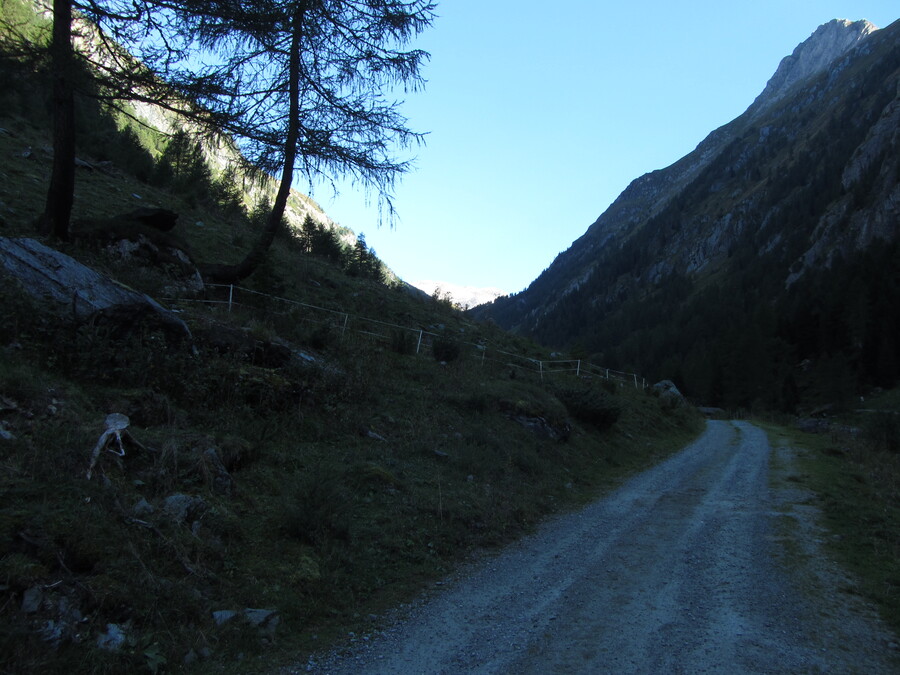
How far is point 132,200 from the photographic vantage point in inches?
784

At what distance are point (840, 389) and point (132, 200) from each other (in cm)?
5839

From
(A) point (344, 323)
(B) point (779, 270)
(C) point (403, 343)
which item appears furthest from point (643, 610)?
(B) point (779, 270)

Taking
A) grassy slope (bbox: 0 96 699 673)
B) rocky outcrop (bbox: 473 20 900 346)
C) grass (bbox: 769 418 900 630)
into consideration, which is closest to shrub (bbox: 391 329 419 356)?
grassy slope (bbox: 0 96 699 673)

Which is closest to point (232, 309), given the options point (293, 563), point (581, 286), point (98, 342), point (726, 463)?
point (98, 342)

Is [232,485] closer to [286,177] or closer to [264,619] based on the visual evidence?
[264,619]

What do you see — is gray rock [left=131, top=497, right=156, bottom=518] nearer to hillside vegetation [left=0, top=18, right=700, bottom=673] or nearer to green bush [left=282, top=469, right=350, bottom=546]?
hillside vegetation [left=0, top=18, right=700, bottom=673]

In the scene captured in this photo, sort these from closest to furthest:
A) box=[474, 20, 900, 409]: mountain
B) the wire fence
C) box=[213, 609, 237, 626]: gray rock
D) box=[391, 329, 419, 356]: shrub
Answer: box=[213, 609, 237, 626]: gray rock, the wire fence, box=[391, 329, 419, 356]: shrub, box=[474, 20, 900, 409]: mountain

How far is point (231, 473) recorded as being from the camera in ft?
20.8

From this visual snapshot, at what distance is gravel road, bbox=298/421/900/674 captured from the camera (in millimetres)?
4082

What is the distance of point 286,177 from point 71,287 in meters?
7.26

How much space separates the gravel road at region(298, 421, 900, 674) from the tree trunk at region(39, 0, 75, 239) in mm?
11623

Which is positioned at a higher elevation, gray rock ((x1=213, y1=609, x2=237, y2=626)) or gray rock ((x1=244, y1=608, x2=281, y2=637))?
gray rock ((x1=213, y1=609, x2=237, y2=626))

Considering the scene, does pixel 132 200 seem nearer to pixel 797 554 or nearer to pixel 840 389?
pixel 797 554

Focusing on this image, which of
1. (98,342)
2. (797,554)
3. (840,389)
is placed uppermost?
(840,389)
